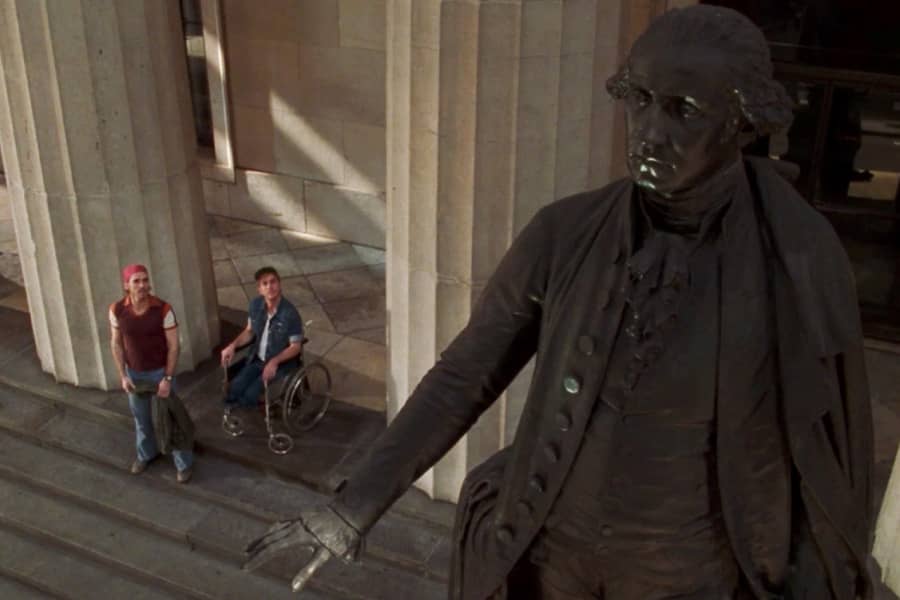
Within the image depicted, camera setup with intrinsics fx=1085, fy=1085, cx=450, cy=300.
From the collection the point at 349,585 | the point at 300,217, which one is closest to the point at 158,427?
the point at 349,585

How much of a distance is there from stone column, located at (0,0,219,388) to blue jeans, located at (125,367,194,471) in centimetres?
104

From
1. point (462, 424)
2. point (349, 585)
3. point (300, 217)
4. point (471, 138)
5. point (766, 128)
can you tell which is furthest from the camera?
point (300, 217)

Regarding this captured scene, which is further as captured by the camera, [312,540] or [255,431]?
[255,431]

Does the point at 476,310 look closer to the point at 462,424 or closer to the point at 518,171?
the point at 462,424

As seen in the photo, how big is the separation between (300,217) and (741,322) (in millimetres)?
10148

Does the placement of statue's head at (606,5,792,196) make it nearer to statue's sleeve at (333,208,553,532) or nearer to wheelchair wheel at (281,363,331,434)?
statue's sleeve at (333,208,553,532)

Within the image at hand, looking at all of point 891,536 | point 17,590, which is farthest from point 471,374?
point 17,590

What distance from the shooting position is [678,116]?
1.99 m

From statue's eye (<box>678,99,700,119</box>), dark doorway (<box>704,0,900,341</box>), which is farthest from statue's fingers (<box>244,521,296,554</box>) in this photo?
dark doorway (<box>704,0,900,341</box>)

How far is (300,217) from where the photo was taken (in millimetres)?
11969

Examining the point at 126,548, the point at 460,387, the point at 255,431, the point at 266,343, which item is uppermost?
the point at 460,387

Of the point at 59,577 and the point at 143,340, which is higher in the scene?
the point at 143,340

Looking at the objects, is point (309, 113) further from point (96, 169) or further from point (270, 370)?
point (270, 370)

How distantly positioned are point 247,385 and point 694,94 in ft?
21.1
